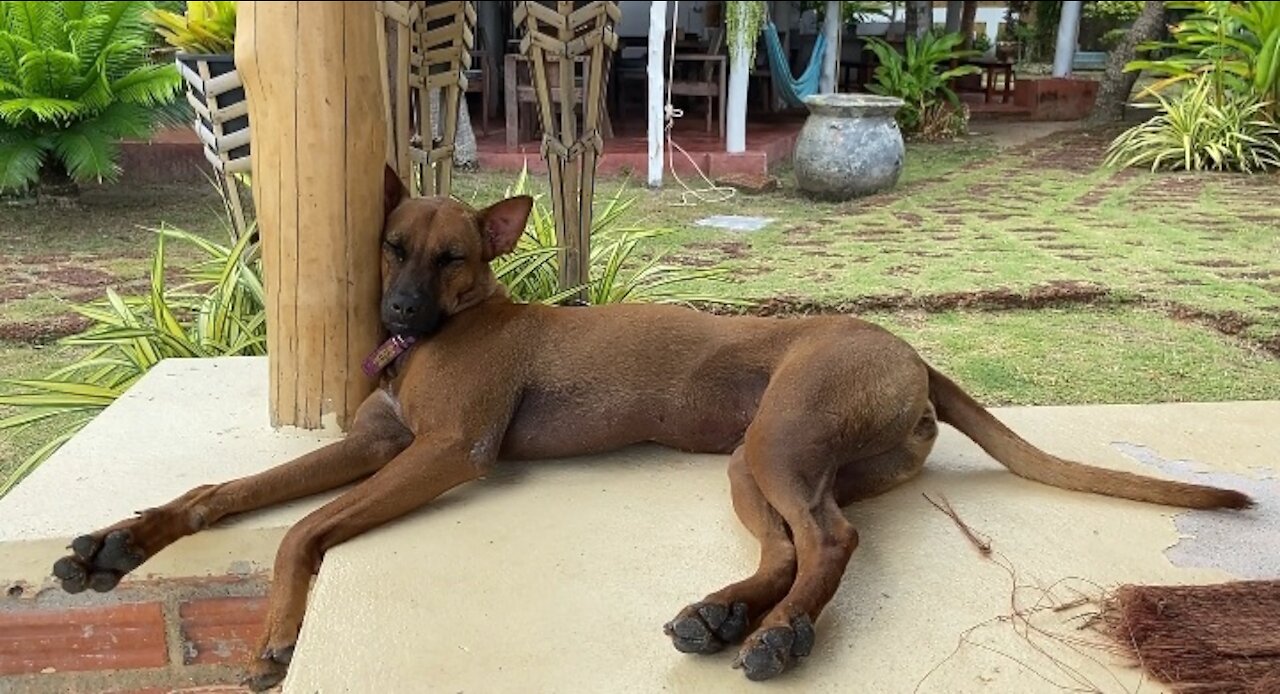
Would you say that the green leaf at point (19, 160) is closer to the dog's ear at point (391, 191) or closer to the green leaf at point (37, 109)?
the green leaf at point (37, 109)

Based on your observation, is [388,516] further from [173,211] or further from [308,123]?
[173,211]

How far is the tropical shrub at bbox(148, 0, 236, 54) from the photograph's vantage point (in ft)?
15.5

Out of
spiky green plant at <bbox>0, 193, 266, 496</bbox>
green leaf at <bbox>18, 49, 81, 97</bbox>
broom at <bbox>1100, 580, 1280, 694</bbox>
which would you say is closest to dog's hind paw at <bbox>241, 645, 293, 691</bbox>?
broom at <bbox>1100, 580, 1280, 694</bbox>

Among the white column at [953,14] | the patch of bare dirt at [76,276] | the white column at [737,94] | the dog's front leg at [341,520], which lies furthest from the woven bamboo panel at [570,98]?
the white column at [953,14]

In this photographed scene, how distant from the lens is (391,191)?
3.00m

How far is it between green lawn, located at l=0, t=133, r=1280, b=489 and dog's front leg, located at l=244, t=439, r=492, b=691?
224 centimetres

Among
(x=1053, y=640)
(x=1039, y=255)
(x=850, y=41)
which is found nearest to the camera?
(x=1053, y=640)

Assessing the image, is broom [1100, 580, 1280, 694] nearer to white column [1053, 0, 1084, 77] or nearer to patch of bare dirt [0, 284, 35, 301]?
patch of bare dirt [0, 284, 35, 301]

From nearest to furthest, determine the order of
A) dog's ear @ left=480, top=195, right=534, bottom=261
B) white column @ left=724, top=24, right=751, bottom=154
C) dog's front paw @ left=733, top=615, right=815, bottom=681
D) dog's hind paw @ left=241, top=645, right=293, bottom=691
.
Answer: dog's front paw @ left=733, top=615, right=815, bottom=681 → dog's hind paw @ left=241, top=645, right=293, bottom=691 → dog's ear @ left=480, top=195, right=534, bottom=261 → white column @ left=724, top=24, right=751, bottom=154

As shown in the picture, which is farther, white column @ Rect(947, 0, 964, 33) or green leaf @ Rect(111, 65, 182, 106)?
white column @ Rect(947, 0, 964, 33)

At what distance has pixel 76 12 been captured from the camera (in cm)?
837

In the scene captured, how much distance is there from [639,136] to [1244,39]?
6486mm

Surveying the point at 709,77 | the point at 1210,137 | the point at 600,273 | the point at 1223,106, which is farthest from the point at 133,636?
the point at 1223,106

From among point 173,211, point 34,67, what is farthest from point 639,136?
point 34,67
